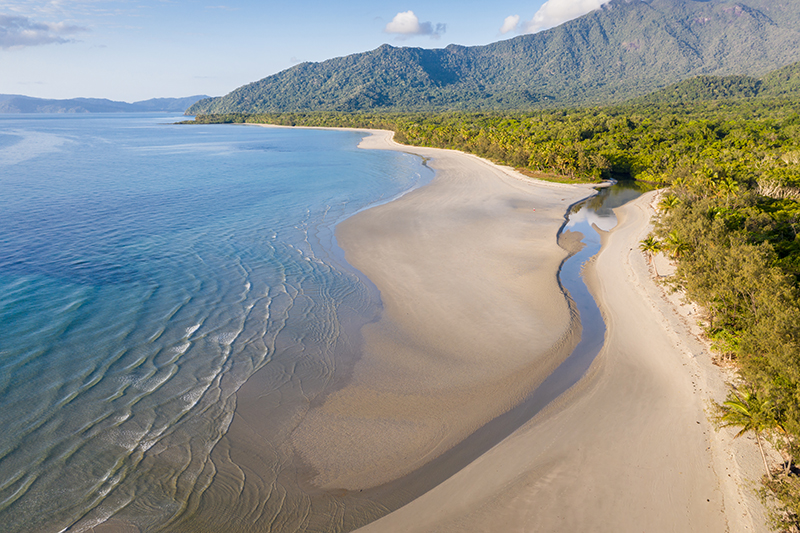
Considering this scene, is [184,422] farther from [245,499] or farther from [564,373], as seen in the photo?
[564,373]

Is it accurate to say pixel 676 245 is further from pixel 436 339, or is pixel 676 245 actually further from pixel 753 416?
pixel 436 339

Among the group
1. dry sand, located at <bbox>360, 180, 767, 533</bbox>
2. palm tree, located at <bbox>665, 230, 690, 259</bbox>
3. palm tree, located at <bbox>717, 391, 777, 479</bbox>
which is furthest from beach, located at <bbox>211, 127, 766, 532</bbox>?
palm tree, located at <bbox>665, 230, 690, 259</bbox>

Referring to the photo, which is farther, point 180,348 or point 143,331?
point 143,331

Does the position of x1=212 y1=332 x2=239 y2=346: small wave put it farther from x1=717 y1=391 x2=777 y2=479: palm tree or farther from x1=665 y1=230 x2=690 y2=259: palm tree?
x1=665 y1=230 x2=690 y2=259: palm tree

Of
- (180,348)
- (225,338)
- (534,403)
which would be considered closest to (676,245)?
(534,403)

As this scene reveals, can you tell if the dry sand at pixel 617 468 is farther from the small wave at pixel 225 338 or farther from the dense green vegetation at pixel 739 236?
the small wave at pixel 225 338
